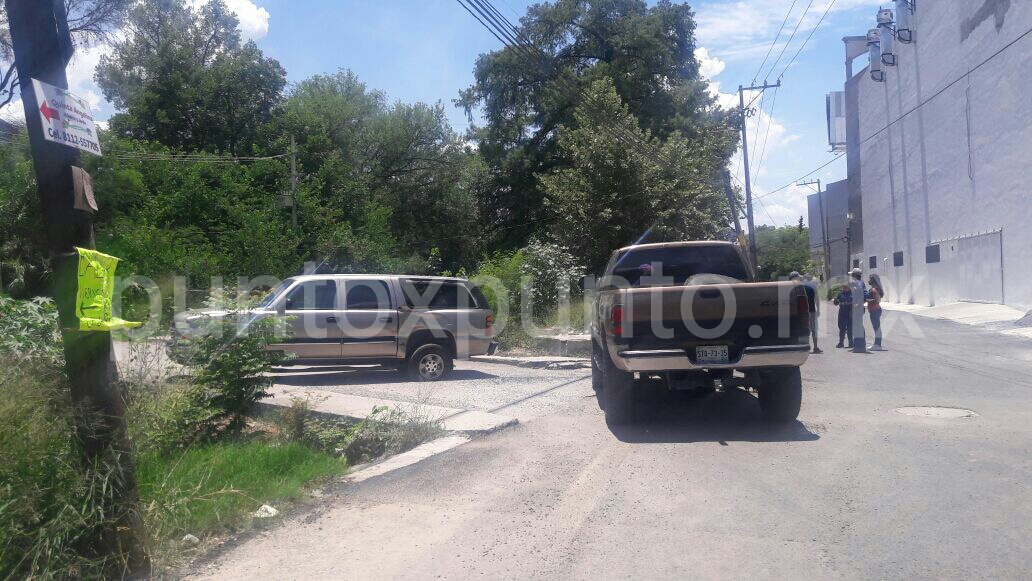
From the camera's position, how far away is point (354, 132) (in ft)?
124

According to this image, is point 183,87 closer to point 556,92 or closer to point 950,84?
point 556,92

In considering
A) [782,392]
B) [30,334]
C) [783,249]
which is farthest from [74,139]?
[783,249]

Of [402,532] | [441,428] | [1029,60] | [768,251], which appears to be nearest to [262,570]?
[402,532]

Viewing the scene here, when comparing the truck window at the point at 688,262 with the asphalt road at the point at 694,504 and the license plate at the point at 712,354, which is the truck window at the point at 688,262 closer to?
the asphalt road at the point at 694,504

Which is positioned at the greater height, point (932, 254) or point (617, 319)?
point (932, 254)

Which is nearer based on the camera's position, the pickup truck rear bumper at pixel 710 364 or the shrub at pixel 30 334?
the shrub at pixel 30 334

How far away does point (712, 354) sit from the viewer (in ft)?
25.7

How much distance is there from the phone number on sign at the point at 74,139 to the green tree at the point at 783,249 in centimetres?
6550

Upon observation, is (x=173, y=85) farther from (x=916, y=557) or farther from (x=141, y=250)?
(x=916, y=557)

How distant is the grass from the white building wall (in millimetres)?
25466

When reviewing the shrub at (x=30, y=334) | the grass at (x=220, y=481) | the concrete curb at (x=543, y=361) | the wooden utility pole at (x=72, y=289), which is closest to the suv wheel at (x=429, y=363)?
the concrete curb at (x=543, y=361)

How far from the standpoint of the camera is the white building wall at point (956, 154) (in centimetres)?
2480

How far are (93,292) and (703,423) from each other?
20.8 ft

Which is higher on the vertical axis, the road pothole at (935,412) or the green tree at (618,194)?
the green tree at (618,194)
